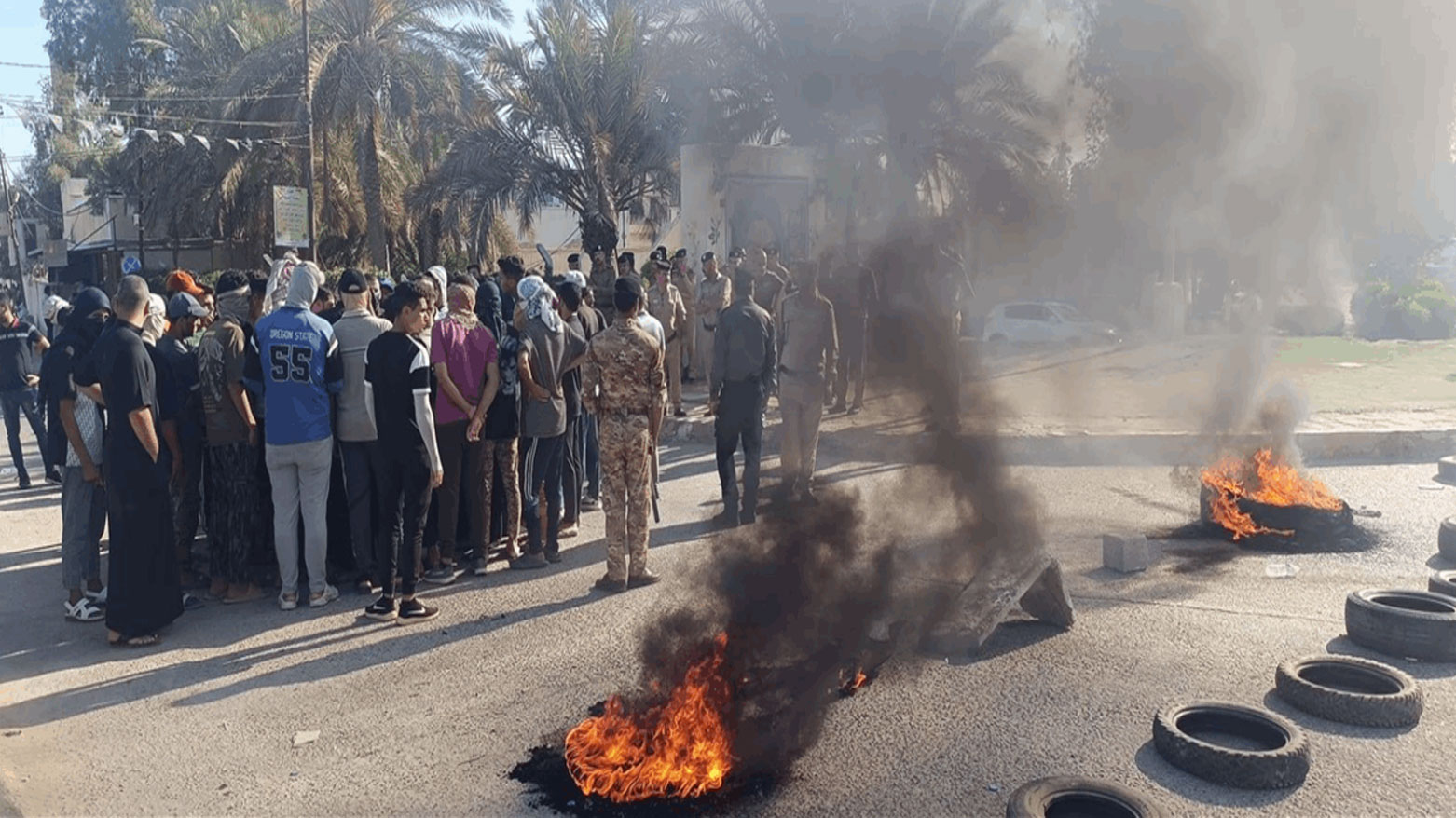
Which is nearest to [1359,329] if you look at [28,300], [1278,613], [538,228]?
[1278,613]

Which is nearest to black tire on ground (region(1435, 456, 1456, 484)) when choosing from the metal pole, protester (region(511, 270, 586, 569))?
protester (region(511, 270, 586, 569))

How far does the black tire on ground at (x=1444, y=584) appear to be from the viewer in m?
6.30

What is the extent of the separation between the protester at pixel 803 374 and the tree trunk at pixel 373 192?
1647 cm

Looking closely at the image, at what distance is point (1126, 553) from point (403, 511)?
188 inches

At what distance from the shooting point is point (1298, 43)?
9.52m

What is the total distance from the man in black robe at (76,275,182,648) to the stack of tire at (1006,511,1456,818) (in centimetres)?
480

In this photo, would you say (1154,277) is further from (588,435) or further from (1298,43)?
(588,435)

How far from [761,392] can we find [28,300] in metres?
38.5

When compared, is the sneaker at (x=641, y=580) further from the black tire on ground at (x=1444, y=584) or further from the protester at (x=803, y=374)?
the black tire on ground at (x=1444, y=584)

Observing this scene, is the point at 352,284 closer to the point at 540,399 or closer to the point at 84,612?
the point at 540,399

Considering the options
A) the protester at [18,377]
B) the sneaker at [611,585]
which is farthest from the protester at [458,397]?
the protester at [18,377]

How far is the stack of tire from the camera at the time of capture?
12.7ft

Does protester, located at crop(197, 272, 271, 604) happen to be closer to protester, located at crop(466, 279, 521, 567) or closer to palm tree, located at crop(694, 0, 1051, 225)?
protester, located at crop(466, 279, 521, 567)

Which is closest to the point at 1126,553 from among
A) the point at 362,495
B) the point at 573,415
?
the point at 573,415
